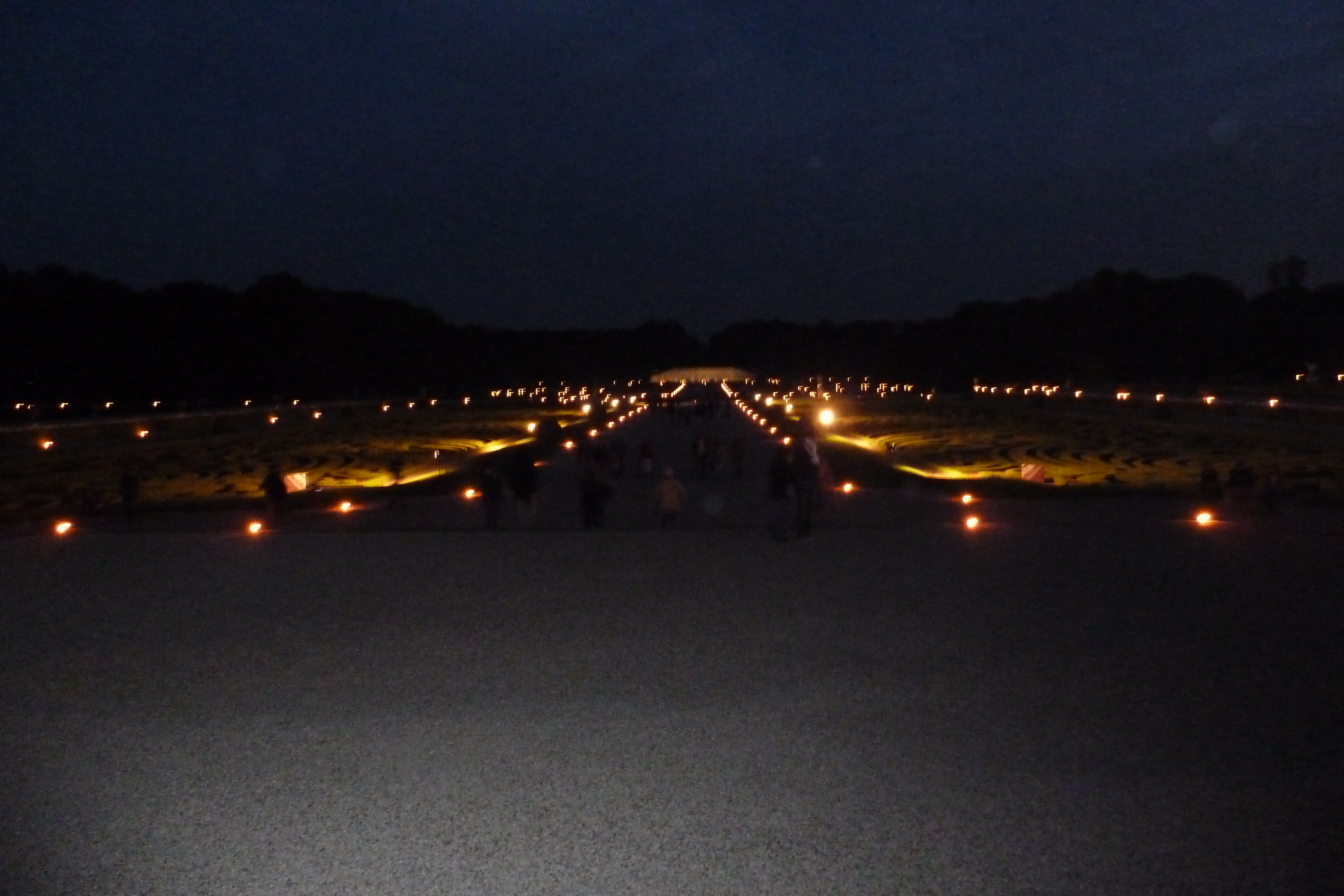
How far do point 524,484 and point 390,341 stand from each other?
108950 mm

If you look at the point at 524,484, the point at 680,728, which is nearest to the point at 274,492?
the point at 524,484

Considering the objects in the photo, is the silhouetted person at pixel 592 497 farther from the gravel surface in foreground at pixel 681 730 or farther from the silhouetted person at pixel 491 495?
the gravel surface in foreground at pixel 681 730

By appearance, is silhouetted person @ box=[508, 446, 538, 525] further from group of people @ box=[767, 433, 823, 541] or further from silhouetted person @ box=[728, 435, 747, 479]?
silhouetted person @ box=[728, 435, 747, 479]

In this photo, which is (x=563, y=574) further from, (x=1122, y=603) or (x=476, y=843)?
(x=476, y=843)

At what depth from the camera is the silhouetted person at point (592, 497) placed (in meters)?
18.3

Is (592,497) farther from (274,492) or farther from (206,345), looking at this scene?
(206,345)

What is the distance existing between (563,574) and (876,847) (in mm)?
8265

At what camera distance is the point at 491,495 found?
1814cm

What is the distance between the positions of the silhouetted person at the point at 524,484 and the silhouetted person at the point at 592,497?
0.73 meters

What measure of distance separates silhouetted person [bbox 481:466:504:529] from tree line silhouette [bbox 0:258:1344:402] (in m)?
61.1

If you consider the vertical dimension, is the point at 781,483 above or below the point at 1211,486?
above

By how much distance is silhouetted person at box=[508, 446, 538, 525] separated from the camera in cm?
1856

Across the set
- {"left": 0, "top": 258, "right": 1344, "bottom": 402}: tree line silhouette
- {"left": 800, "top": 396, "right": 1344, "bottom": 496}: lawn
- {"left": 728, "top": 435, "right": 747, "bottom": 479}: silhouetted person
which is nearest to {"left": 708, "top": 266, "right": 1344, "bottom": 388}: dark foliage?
{"left": 0, "top": 258, "right": 1344, "bottom": 402}: tree line silhouette

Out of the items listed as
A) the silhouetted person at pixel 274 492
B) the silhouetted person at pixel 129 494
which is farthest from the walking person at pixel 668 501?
the silhouetted person at pixel 129 494
